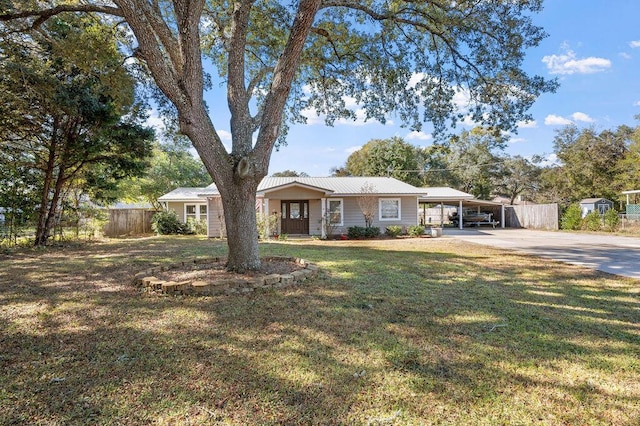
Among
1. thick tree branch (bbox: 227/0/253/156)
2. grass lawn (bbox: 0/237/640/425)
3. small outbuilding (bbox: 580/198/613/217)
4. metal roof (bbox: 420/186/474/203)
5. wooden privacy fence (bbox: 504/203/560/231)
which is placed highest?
thick tree branch (bbox: 227/0/253/156)

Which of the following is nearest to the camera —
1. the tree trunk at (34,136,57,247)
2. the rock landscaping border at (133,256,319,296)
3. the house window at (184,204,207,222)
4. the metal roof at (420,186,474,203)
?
the rock landscaping border at (133,256,319,296)

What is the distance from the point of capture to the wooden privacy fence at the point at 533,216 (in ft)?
74.7

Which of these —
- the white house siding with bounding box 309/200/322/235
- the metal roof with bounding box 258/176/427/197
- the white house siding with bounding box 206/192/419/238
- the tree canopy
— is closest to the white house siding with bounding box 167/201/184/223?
the white house siding with bounding box 206/192/419/238

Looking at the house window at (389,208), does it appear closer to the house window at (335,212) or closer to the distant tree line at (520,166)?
the house window at (335,212)

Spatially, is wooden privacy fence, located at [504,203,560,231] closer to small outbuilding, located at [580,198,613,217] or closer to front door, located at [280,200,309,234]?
small outbuilding, located at [580,198,613,217]

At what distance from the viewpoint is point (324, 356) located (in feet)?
10.2

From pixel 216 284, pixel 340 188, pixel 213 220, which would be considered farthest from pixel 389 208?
pixel 216 284

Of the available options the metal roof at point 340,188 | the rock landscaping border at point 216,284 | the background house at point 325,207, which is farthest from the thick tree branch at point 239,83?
the background house at point 325,207

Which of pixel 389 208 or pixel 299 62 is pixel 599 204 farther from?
pixel 299 62

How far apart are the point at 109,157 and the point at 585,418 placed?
49.6 ft

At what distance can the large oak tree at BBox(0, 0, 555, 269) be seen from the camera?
5309 mm

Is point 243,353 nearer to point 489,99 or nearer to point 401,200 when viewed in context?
point 489,99

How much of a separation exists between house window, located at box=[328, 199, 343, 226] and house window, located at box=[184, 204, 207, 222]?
8921mm

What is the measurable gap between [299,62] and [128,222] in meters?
17.2
